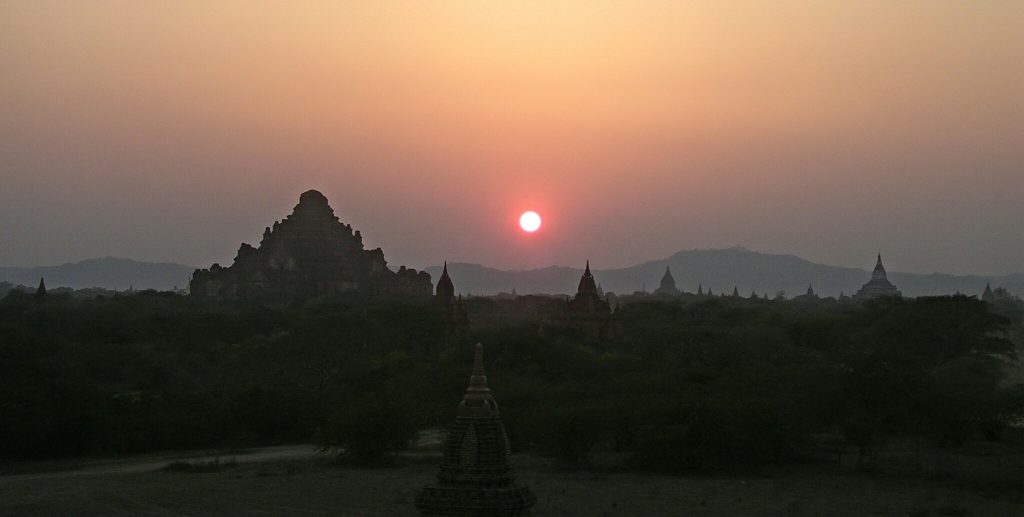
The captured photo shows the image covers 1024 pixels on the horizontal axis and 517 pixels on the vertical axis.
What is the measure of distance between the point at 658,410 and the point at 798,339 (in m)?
30.9

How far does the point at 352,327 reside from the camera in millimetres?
65438

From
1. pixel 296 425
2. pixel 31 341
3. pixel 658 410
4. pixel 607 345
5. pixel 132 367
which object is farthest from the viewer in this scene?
pixel 607 345

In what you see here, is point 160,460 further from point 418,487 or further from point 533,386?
point 533,386

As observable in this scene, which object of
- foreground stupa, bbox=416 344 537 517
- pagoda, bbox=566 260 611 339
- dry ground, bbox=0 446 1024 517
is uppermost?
pagoda, bbox=566 260 611 339

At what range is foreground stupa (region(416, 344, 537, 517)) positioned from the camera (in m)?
15.5

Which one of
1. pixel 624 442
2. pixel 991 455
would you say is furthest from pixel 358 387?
pixel 991 455

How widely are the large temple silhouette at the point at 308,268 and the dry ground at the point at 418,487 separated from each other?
228ft

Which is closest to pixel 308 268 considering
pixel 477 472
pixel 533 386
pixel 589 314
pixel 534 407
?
pixel 589 314

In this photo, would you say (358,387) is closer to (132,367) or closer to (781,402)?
(132,367)

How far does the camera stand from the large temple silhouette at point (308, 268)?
357 feet

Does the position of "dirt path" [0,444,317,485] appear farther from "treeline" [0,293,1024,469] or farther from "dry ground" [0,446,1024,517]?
"treeline" [0,293,1024,469]

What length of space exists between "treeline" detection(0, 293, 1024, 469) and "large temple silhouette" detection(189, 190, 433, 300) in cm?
3863

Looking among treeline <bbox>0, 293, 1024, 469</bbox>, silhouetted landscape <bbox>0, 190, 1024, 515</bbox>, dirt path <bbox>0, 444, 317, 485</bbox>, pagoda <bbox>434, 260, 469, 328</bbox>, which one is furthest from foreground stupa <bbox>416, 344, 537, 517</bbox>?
pagoda <bbox>434, 260, 469, 328</bbox>

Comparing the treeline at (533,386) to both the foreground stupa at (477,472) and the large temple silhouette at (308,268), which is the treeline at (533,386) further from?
the large temple silhouette at (308,268)
